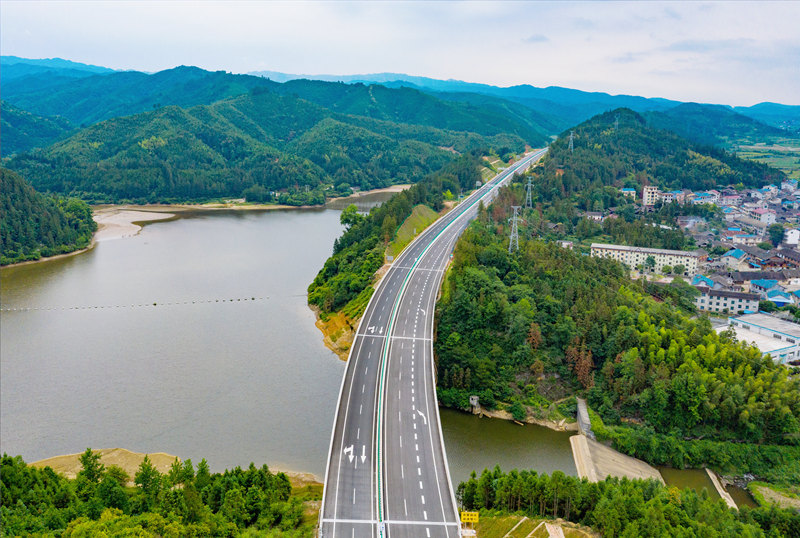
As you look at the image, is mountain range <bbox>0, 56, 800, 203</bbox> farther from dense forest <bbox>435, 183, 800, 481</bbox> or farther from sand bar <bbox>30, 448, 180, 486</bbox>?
sand bar <bbox>30, 448, 180, 486</bbox>

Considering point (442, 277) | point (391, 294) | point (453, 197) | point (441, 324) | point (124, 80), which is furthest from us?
point (124, 80)

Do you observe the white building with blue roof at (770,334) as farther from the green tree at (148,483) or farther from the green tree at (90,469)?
the green tree at (90,469)

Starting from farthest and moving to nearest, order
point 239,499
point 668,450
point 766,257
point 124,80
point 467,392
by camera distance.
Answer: point 124,80
point 766,257
point 467,392
point 668,450
point 239,499

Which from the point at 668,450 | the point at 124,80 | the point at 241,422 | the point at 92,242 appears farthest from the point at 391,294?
the point at 124,80

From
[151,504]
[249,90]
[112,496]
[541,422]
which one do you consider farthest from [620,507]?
[249,90]

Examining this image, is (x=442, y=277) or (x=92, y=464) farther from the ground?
(x=442, y=277)

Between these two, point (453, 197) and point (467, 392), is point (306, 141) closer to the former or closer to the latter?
point (453, 197)
